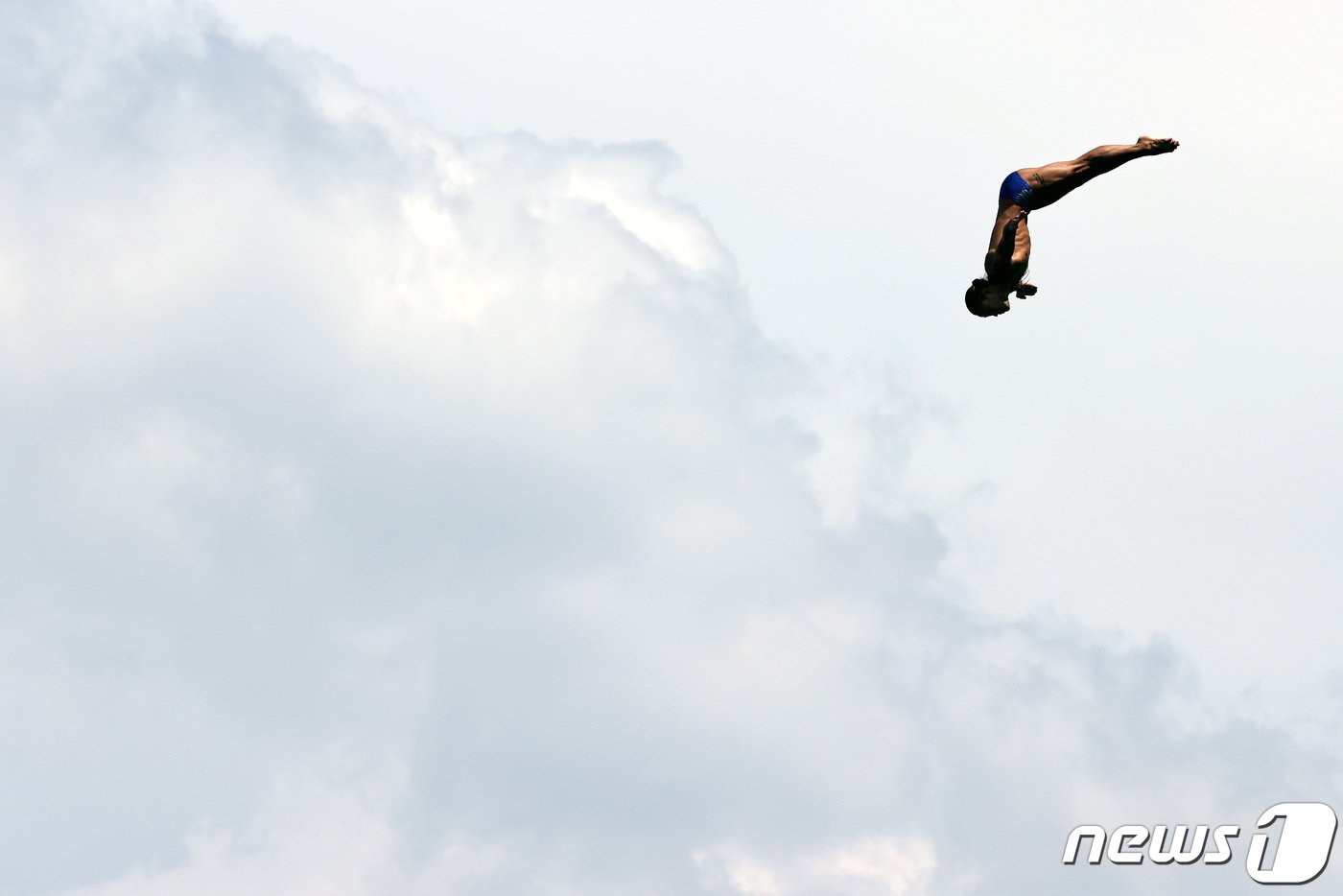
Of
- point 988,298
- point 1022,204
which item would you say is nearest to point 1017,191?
point 1022,204

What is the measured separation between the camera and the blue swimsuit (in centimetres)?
5312

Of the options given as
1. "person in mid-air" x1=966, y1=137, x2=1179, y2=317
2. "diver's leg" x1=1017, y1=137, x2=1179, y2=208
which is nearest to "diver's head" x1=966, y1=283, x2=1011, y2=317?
"person in mid-air" x1=966, y1=137, x2=1179, y2=317

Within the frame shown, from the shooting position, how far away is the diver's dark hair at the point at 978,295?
5162 cm

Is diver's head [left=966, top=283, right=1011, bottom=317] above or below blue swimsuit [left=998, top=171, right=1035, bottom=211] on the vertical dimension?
below

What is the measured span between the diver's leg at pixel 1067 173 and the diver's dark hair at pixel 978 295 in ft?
9.75

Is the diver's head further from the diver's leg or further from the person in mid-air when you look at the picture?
the diver's leg

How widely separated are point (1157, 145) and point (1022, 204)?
3474 mm

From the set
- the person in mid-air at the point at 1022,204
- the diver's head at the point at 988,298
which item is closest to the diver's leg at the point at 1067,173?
the person in mid-air at the point at 1022,204

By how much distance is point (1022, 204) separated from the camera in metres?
53.1

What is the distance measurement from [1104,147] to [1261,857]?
37375 mm

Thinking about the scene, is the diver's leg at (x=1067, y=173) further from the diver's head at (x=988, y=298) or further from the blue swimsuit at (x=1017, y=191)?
the diver's head at (x=988, y=298)

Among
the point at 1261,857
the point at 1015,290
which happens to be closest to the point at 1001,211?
the point at 1015,290

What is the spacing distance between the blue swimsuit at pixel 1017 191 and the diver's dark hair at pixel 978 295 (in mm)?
2542

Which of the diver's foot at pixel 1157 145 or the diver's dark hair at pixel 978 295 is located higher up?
the diver's foot at pixel 1157 145
